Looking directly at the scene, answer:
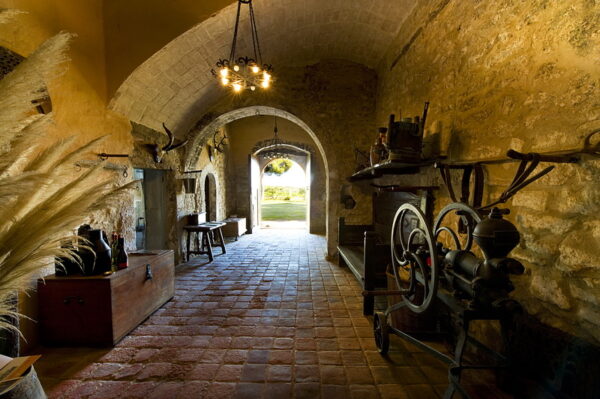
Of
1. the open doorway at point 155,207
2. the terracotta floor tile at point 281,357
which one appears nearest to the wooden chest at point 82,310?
the terracotta floor tile at point 281,357

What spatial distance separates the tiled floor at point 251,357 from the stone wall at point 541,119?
77 centimetres

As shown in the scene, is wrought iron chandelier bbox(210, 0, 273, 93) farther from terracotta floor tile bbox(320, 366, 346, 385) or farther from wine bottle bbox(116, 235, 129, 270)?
terracotta floor tile bbox(320, 366, 346, 385)

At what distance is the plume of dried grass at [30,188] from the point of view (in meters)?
0.66

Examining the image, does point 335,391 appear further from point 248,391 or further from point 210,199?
point 210,199

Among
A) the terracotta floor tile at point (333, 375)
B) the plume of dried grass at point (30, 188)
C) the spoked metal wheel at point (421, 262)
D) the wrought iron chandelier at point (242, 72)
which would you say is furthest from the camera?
the wrought iron chandelier at point (242, 72)

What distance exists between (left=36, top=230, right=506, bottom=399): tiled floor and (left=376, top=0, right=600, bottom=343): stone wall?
0.77 metres

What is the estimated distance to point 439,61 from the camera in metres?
2.86

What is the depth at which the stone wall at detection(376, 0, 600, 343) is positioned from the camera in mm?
1369

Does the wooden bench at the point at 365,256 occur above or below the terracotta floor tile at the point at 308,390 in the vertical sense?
above

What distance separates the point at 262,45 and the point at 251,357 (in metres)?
4.51

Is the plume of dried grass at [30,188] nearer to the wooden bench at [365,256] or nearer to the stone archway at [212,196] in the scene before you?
the wooden bench at [365,256]

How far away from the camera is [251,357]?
89.7 inches

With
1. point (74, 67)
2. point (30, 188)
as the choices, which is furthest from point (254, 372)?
point (74, 67)

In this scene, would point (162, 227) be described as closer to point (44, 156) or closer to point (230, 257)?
point (230, 257)
